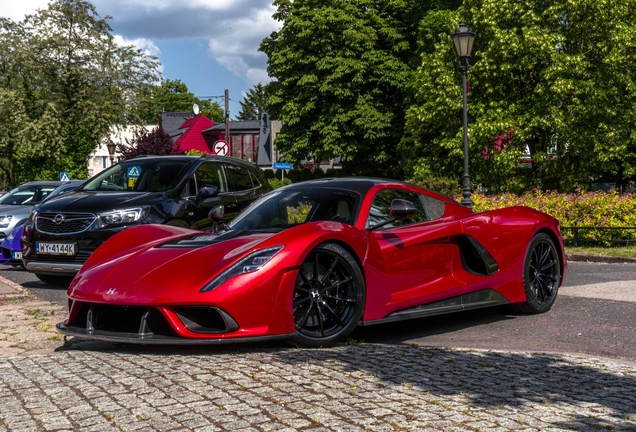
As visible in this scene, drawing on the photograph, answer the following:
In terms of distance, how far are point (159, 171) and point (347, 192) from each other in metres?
5.30

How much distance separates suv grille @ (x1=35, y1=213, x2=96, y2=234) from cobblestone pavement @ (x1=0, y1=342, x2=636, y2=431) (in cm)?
469

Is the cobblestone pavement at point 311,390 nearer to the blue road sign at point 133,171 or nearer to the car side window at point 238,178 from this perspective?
the blue road sign at point 133,171

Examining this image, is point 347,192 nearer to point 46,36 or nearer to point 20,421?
point 20,421

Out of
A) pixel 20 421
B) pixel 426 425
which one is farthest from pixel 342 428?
pixel 20 421

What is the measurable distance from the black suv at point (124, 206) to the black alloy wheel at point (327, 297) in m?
3.98

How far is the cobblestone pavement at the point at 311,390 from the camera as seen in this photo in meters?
3.85

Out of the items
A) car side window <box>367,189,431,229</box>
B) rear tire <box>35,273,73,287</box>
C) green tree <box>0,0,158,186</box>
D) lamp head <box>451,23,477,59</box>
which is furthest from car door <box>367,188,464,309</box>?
green tree <box>0,0,158,186</box>

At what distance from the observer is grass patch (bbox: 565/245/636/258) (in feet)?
51.8

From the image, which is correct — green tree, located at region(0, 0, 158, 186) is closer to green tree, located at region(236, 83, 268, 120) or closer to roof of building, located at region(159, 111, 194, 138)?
roof of building, located at region(159, 111, 194, 138)

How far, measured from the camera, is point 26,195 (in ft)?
60.4

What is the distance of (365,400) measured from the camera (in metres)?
4.19

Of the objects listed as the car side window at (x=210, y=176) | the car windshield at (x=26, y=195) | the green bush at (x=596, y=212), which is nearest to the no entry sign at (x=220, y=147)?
the car windshield at (x=26, y=195)

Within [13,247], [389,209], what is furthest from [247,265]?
[13,247]

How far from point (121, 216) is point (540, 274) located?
532 cm
